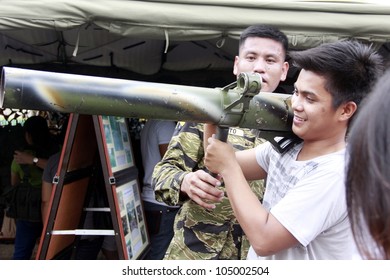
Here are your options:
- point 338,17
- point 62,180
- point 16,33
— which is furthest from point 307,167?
point 16,33

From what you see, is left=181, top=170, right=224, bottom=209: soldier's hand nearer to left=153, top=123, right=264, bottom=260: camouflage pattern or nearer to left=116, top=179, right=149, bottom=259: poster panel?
left=153, top=123, right=264, bottom=260: camouflage pattern

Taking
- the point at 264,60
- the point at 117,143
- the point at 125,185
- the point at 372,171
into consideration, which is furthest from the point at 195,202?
the point at 117,143

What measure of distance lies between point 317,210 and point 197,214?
649 mm

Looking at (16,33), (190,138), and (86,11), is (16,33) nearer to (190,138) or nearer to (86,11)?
(86,11)

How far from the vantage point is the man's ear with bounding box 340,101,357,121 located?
119cm

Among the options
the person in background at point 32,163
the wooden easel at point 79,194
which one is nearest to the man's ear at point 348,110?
the wooden easel at point 79,194

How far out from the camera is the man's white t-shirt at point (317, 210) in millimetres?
1143

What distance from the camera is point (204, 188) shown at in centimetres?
138

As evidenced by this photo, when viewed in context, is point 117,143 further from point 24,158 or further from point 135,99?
point 135,99

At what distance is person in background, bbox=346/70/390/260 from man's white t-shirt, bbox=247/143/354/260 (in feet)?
1.22

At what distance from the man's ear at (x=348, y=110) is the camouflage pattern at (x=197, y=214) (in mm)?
544

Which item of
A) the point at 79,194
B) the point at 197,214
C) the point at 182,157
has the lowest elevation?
the point at 79,194

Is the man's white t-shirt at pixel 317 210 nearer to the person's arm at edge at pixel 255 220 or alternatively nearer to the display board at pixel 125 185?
the person's arm at edge at pixel 255 220

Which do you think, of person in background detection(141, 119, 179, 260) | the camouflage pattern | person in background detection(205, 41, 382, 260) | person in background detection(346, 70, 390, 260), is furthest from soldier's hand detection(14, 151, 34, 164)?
person in background detection(346, 70, 390, 260)
